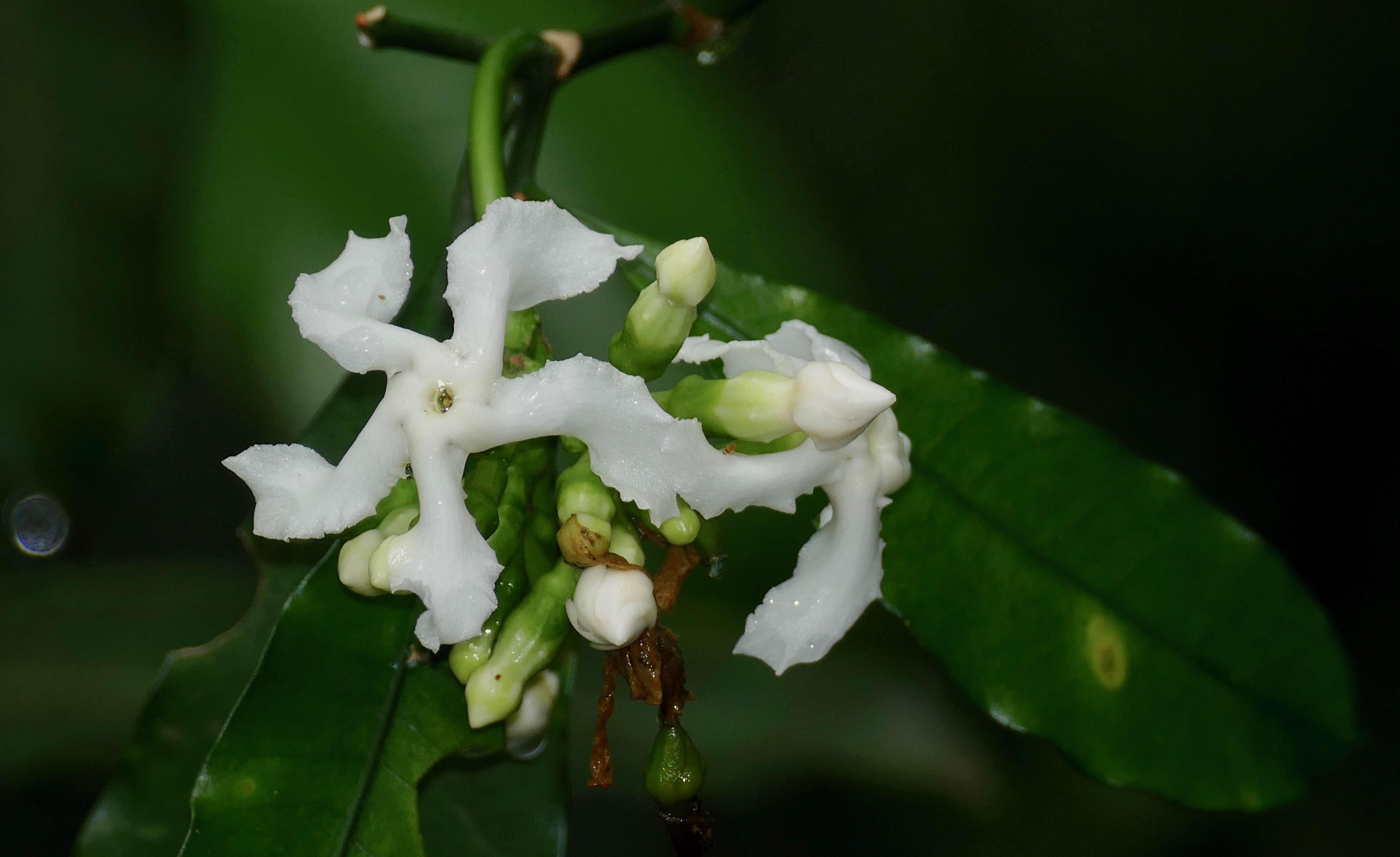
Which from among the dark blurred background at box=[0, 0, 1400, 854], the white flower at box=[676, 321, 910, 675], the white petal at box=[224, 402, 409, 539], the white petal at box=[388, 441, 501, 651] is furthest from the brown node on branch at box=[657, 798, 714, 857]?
the dark blurred background at box=[0, 0, 1400, 854]

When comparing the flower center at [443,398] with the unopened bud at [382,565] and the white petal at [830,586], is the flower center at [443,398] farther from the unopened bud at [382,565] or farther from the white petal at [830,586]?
the white petal at [830,586]

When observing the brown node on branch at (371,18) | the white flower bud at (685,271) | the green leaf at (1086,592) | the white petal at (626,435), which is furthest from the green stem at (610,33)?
the white petal at (626,435)

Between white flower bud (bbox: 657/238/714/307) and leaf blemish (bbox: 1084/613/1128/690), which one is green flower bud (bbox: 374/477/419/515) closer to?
white flower bud (bbox: 657/238/714/307)

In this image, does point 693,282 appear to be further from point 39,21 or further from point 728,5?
point 39,21

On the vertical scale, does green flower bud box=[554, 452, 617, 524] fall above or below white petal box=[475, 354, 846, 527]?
below

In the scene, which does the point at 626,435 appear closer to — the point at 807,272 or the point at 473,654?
the point at 473,654
